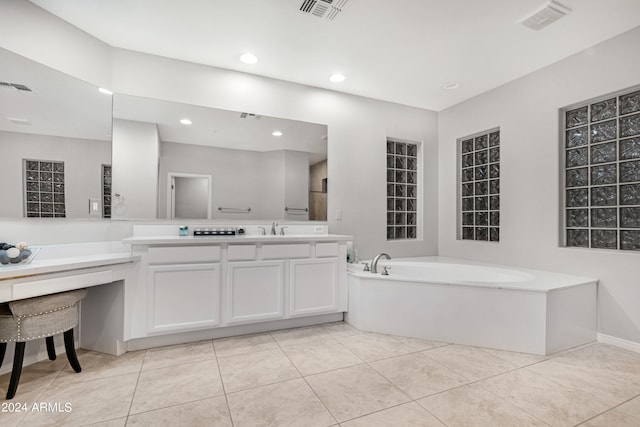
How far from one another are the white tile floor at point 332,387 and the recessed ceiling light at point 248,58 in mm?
2544

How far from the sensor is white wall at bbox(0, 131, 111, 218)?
2.07 m

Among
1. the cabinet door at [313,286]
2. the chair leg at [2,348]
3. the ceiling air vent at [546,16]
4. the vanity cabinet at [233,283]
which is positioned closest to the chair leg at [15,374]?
the chair leg at [2,348]

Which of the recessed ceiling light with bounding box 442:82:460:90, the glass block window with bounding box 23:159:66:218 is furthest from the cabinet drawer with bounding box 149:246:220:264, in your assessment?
the recessed ceiling light with bounding box 442:82:460:90

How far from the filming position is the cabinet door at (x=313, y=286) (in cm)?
283

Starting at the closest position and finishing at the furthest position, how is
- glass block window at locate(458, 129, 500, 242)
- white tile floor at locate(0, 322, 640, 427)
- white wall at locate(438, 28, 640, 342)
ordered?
white tile floor at locate(0, 322, 640, 427), white wall at locate(438, 28, 640, 342), glass block window at locate(458, 129, 500, 242)

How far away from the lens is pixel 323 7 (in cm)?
220

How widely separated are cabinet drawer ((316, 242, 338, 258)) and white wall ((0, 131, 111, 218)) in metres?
1.90

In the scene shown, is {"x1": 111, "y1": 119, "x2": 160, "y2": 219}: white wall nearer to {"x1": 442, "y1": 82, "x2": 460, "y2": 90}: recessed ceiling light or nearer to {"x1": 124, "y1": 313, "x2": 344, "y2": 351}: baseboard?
{"x1": 124, "y1": 313, "x2": 344, "y2": 351}: baseboard

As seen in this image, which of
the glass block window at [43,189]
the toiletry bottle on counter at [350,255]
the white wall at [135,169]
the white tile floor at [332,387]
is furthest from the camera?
the toiletry bottle on counter at [350,255]

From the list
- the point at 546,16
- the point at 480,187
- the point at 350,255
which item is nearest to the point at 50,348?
the point at 350,255

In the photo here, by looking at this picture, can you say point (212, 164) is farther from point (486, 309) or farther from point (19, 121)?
point (486, 309)

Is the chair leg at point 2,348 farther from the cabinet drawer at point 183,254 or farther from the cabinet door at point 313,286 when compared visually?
the cabinet door at point 313,286

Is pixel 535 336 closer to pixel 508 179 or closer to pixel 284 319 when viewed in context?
pixel 508 179

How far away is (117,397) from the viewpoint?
179 cm
